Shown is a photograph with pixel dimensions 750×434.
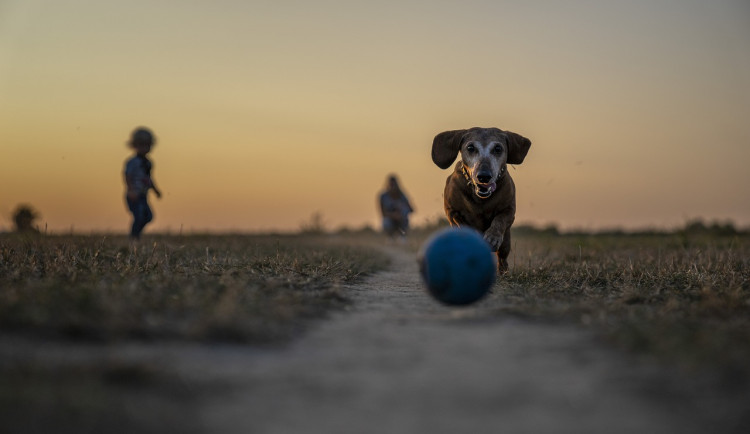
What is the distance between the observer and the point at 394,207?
2238 centimetres

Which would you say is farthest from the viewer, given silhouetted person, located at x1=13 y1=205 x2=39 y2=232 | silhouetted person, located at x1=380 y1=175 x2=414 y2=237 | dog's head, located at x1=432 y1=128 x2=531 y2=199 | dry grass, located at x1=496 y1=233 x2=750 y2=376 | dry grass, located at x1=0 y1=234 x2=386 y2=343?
silhouetted person, located at x1=380 y1=175 x2=414 y2=237

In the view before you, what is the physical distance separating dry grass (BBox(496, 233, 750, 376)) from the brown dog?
2.05 ft

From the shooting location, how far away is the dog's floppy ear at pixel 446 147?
8.23m

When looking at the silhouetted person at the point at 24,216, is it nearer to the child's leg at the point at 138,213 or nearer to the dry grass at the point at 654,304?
the child's leg at the point at 138,213

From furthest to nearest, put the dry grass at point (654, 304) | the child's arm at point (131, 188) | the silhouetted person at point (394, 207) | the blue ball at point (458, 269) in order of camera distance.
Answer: the silhouetted person at point (394, 207) → the child's arm at point (131, 188) → the blue ball at point (458, 269) → the dry grass at point (654, 304)

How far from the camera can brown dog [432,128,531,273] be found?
7.38 metres

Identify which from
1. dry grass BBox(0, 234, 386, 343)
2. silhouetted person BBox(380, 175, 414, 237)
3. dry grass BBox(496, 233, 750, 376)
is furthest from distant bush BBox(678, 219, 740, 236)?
dry grass BBox(0, 234, 386, 343)

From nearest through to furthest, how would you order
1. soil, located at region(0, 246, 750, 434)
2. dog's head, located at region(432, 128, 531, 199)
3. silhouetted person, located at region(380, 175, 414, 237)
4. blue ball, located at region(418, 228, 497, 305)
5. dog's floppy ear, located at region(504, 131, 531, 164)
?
1. soil, located at region(0, 246, 750, 434)
2. blue ball, located at region(418, 228, 497, 305)
3. dog's head, located at region(432, 128, 531, 199)
4. dog's floppy ear, located at region(504, 131, 531, 164)
5. silhouetted person, located at region(380, 175, 414, 237)

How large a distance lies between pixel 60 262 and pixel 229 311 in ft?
11.4

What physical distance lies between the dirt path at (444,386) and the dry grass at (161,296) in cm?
37

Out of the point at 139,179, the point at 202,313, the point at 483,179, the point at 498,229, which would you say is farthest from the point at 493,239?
the point at 139,179

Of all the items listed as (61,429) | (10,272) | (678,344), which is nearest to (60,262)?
(10,272)

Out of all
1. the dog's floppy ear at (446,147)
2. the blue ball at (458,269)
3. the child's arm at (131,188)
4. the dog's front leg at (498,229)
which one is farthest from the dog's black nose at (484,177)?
the child's arm at (131,188)

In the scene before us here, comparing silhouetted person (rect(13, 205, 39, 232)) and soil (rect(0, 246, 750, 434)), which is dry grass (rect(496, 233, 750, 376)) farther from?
silhouetted person (rect(13, 205, 39, 232))
